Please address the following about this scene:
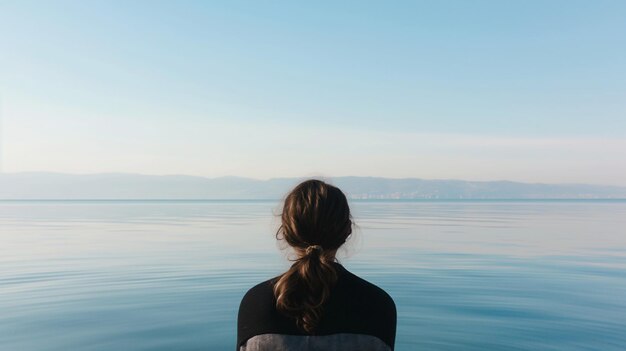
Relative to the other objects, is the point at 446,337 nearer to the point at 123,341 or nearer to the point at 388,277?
the point at 123,341

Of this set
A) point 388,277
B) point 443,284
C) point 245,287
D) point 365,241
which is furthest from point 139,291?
point 365,241

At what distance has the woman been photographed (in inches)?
99.3

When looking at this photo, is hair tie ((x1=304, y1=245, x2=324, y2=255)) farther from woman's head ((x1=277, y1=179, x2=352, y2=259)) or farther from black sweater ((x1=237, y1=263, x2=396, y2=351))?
black sweater ((x1=237, y1=263, x2=396, y2=351))

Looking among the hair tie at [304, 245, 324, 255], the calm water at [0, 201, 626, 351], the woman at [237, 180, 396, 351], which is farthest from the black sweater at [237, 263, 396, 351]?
the calm water at [0, 201, 626, 351]

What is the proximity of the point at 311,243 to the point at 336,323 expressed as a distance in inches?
15.8

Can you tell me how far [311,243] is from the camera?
274 cm

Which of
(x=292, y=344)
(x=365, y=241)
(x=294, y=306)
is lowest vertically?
(x=365, y=241)

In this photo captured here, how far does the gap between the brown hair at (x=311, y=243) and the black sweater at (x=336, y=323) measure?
1.4 inches

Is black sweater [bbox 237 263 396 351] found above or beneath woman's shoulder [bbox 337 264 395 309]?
beneath

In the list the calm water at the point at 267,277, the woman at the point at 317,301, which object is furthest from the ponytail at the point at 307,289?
the calm water at the point at 267,277

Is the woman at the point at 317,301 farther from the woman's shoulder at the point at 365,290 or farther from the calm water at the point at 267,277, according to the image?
the calm water at the point at 267,277

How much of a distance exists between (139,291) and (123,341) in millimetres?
4506

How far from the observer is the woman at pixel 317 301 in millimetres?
2521

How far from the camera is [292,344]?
2.51 m
